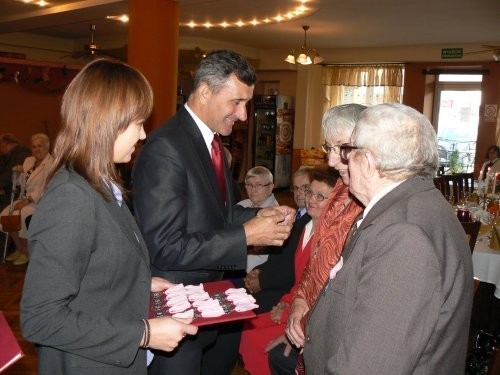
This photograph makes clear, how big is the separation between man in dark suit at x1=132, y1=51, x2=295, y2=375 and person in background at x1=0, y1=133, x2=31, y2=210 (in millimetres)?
5117

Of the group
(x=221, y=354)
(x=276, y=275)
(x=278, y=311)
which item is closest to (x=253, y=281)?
(x=276, y=275)

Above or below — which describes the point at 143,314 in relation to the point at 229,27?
below

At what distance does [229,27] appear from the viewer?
8781 mm

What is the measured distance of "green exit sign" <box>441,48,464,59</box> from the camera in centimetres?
930

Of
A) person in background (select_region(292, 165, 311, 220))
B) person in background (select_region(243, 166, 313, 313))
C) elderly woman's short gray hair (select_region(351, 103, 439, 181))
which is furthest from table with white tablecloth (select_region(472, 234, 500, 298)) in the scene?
elderly woman's short gray hair (select_region(351, 103, 439, 181))

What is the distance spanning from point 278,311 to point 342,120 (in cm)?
127

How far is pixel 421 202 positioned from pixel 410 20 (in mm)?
7026

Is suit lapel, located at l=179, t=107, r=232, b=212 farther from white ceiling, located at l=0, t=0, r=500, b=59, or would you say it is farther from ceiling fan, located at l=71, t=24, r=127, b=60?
ceiling fan, located at l=71, t=24, r=127, b=60

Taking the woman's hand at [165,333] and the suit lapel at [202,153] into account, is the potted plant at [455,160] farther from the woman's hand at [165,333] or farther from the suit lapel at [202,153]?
the woman's hand at [165,333]

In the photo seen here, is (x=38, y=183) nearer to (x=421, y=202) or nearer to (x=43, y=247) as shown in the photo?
(x=43, y=247)

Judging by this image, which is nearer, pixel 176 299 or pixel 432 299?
pixel 432 299

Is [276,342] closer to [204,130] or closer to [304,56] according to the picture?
[204,130]

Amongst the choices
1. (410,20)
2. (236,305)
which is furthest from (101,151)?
(410,20)

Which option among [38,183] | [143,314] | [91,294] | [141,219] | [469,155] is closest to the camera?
[91,294]
